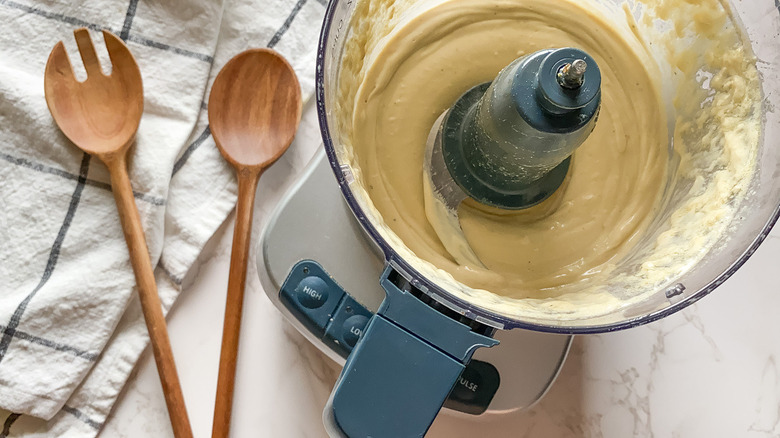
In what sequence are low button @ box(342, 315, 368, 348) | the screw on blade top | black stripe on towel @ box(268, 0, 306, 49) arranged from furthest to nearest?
black stripe on towel @ box(268, 0, 306, 49) → low button @ box(342, 315, 368, 348) → the screw on blade top

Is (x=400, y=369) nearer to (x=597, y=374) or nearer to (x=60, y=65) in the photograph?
(x=597, y=374)

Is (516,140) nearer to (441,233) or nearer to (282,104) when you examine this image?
(441,233)

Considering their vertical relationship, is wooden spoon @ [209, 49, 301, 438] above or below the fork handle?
above

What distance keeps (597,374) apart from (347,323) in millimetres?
261

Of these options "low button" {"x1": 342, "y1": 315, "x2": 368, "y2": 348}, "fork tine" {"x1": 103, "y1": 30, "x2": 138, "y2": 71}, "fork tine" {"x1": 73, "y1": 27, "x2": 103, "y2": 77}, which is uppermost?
"fork tine" {"x1": 103, "y1": 30, "x2": 138, "y2": 71}

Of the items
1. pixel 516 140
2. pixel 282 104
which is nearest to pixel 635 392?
pixel 516 140

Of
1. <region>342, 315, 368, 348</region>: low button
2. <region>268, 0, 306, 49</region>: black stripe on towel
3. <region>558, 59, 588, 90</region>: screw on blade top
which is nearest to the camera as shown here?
<region>558, 59, 588, 90</region>: screw on blade top

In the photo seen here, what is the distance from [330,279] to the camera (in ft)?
1.86

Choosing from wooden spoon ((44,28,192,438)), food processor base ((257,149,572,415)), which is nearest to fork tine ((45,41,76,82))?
wooden spoon ((44,28,192,438))

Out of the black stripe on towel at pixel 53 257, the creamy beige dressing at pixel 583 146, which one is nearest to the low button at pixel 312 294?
the creamy beige dressing at pixel 583 146

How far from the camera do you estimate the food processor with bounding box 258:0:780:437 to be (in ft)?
1.41

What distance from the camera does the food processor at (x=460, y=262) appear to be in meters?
0.43

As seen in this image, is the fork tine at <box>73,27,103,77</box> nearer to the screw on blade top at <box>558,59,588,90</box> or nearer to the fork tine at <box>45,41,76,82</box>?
the fork tine at <box>45,41,76,82</box>

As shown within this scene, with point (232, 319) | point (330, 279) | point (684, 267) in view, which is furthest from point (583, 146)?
point (232, 319)
